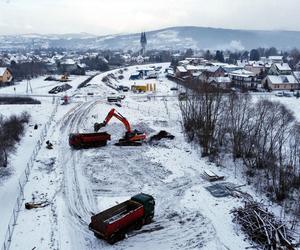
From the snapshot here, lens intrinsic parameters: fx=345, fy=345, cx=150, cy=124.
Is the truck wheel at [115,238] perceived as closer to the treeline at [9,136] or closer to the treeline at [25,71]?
the treeline at [9,136]

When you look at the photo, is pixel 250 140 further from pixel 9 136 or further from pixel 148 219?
pixel 9 136

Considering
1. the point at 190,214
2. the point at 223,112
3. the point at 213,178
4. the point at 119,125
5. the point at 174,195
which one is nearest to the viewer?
the point at 190,214

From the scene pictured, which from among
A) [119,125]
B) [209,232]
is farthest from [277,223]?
[119,125]

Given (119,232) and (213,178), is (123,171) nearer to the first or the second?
(213,178)

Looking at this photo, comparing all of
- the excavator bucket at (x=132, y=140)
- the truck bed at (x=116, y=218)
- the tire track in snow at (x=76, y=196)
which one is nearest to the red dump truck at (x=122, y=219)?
the truck bed at (x=116, y=218)

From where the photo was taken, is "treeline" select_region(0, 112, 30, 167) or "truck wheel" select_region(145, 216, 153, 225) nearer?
"truck wheel" select_region(145, 216, 153, 225)

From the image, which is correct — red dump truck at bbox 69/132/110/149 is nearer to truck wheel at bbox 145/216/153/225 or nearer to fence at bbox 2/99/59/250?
fence at bbox 2/99/59/250

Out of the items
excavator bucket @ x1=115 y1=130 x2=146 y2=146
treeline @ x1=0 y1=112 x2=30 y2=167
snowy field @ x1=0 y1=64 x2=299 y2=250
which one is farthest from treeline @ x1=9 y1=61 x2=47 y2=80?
excavator bucket @ x1=115 y1=130 x2=146 y2=146
